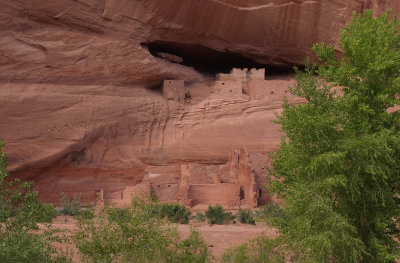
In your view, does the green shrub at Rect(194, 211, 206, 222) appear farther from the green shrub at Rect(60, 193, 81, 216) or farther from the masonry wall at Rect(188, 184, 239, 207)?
the green shrub at Rect(60, 193, 81, 216)

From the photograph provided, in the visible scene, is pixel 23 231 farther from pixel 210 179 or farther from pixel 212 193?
pixel 210 179

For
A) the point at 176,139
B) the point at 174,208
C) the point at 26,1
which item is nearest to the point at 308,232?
the point at 174,208

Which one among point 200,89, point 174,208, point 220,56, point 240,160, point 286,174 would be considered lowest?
point 174,208

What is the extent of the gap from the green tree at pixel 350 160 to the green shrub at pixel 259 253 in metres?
0.37

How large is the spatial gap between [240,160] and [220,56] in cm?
563

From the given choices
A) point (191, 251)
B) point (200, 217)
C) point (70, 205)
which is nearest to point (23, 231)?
point (191, 251)

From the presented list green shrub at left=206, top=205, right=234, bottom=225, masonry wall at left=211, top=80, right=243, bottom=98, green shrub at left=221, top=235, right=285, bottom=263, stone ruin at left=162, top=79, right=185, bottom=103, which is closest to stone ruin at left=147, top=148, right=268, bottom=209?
green shrub at left=206, top=205, right=234, bottom=225

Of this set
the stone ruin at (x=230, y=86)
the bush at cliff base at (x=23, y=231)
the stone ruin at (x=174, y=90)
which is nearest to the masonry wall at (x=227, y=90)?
the stone ruin at (x=230, y=86)

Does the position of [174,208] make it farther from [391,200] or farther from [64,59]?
[391,200]

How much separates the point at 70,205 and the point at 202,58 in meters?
9.26

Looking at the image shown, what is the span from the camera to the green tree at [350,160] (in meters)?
7.14

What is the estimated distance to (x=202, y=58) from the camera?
68.8ft

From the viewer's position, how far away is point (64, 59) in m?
16.4

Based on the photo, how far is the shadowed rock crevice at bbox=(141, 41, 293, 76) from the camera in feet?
62.8
